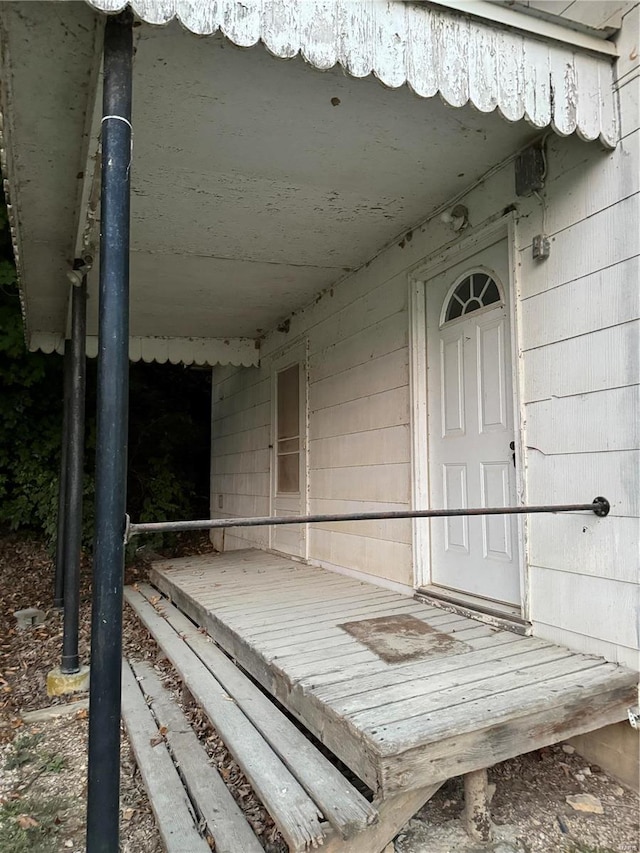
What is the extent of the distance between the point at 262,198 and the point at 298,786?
272 cm

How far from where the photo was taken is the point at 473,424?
118 inches

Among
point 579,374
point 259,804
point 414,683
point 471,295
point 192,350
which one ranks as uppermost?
point 192,350

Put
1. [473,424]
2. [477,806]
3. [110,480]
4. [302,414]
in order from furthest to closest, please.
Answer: [302,414], [473,424], [477,806], [110,480]

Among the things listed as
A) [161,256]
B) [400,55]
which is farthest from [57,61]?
[161,256]

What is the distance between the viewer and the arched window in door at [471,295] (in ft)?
9.54

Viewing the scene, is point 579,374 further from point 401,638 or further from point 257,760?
point 257,760

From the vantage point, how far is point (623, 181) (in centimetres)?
214

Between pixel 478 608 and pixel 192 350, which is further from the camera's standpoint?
pixel 192 350

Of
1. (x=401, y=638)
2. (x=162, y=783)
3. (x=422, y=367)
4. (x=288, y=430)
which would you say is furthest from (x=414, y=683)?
(x=288, y=430)

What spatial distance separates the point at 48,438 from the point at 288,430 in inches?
132

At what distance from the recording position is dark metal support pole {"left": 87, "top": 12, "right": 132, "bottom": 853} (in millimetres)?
1397

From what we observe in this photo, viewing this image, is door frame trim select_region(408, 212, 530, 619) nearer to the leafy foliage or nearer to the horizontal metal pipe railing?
the horizontal metal pipe railing

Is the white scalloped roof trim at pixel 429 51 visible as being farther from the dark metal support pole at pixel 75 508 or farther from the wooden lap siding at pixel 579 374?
the dark metal support pole at pixel 75 508

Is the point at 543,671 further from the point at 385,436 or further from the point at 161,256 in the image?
the point at 161,256
